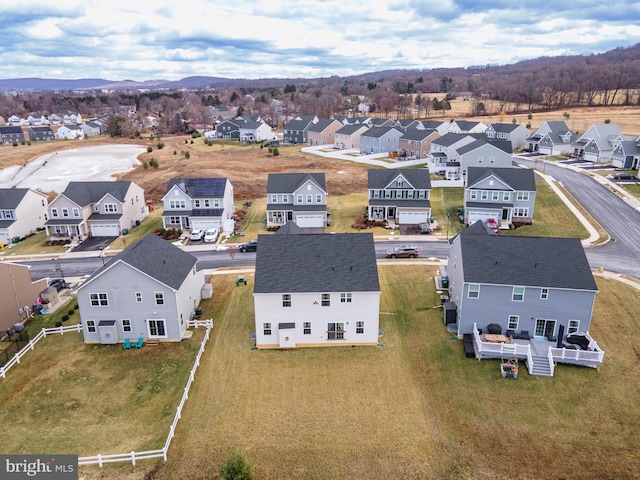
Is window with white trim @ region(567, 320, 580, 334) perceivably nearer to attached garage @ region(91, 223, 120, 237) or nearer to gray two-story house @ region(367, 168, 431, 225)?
gray two-story house @ region(367, 168, 431, 225)

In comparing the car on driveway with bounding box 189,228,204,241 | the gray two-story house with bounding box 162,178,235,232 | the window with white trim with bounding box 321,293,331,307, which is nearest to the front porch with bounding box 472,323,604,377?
the window with white trim with bounding box 321,293,331,307

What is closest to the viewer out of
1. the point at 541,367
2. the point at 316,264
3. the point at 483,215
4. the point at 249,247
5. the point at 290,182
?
the point at 541,367

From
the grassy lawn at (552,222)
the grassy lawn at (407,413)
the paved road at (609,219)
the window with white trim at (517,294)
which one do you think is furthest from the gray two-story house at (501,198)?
the window with white trim at (517,294)

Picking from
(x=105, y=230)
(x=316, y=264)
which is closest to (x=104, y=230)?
(x=105, y=230)

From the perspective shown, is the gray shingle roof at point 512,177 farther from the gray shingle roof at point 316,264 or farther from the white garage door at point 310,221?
the gray shingle roof at point 316,264

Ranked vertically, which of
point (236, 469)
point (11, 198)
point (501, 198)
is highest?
point (11, 198)

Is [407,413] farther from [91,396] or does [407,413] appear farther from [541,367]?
[91,396]
